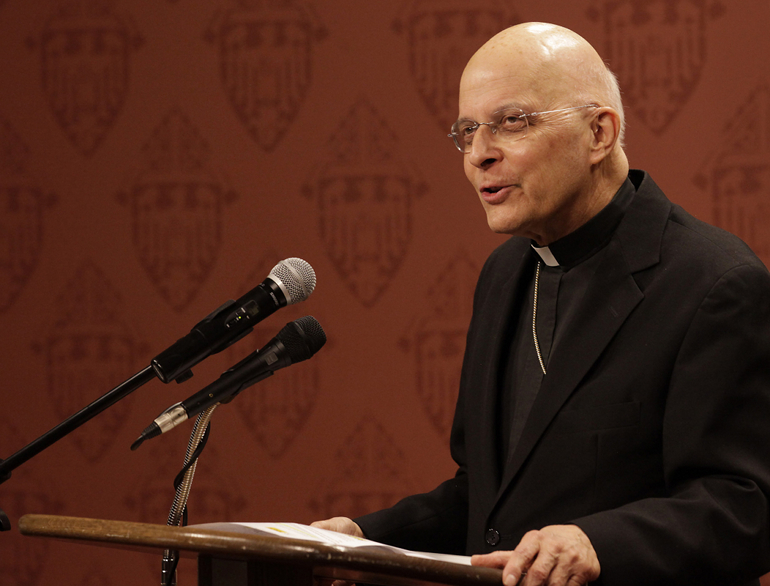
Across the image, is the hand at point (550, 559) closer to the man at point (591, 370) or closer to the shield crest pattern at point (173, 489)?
the man at point (591, 370)

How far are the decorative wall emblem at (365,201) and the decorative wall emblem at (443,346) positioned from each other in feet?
0.56

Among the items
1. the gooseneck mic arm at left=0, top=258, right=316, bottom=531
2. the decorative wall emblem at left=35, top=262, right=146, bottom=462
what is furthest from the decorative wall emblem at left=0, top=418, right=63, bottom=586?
the gooseneck mic arm at left=0, top=258, right=316, bottom=531

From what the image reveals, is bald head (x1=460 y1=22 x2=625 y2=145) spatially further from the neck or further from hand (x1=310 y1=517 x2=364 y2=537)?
hand (x1=310 y1=517 x2=364 y2=537)

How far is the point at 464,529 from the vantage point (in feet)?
5.73

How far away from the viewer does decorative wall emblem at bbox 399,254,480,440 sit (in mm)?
2625

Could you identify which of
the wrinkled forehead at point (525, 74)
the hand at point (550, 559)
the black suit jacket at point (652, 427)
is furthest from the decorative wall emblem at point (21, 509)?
the hand at point (550, 559)

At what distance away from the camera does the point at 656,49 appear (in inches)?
98.6

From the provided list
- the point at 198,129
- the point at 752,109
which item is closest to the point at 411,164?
the point at 198,129

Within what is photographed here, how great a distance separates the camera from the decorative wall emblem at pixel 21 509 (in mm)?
2803

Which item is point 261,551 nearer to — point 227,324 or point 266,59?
point 227,324

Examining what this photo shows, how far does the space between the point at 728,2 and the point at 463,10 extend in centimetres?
77

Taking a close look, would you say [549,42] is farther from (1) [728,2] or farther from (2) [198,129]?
(2) [198,129]

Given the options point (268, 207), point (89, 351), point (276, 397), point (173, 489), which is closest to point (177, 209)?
point (268, 207)

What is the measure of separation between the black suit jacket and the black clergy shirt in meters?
0.04
